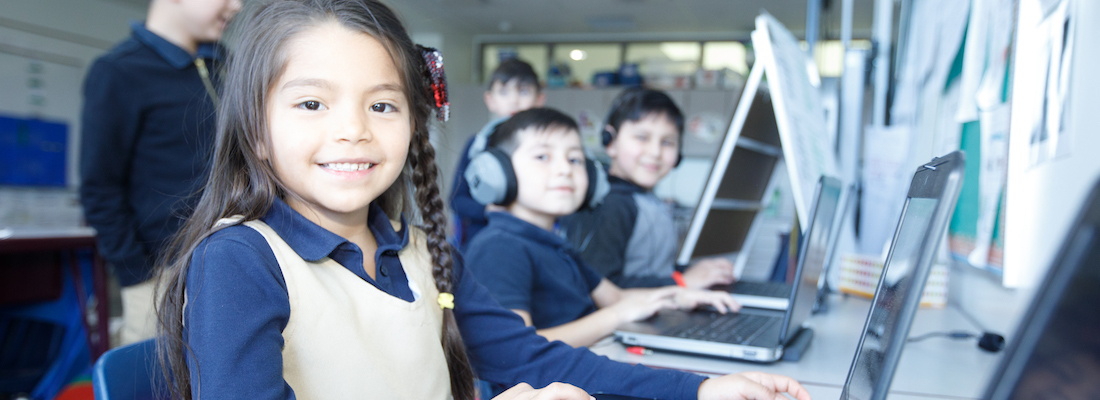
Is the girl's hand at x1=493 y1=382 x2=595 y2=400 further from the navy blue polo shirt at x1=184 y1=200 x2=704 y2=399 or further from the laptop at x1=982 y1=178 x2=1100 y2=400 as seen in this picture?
the laptop at x1=982 y1=178 x2=1100 y2=400

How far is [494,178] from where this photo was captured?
4.07 ft

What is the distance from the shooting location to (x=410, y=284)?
75 centimetres

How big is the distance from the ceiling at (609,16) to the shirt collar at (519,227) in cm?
437

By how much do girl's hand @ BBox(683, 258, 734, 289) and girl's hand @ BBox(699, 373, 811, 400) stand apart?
2.34 ft

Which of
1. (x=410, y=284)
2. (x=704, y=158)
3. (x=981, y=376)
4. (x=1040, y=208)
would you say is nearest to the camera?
(x=410, y=284)

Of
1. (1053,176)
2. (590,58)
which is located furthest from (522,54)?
(1053,176)

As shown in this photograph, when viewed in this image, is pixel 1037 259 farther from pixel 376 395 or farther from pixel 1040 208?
pixel 376 395

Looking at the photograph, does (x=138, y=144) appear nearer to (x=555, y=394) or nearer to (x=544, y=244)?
(x=544, y=244)

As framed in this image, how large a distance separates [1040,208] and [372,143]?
959 mm

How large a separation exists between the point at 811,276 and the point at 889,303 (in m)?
0.59

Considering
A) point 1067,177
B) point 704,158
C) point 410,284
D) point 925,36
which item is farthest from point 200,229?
point 704,158

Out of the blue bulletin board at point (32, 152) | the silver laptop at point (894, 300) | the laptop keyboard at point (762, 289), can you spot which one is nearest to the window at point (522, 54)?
the blue bulletin board at point (32, 152)

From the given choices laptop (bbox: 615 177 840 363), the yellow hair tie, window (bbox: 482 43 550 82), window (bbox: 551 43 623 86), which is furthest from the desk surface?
window (bbox: 482 43 550 82)

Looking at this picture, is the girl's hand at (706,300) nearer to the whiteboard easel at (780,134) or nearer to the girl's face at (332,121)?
the whiteboard easel at (780,134)
